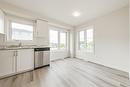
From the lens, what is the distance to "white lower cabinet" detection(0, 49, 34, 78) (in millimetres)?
2336

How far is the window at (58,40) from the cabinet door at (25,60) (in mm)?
1845

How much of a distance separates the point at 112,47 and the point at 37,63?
3272 millimetres

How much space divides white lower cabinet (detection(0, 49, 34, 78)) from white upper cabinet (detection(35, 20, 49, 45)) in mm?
892

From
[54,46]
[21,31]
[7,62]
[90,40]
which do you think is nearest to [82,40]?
[90,40]

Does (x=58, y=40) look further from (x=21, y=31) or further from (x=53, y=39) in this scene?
(x=21, y=31)

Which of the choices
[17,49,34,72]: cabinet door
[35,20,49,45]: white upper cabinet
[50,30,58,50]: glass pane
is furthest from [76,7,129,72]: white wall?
[17,49,34,72]: cabinet door

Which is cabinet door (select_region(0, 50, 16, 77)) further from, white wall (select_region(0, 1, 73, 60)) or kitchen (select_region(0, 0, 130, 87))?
white wall (select_region(0, 1, 73, 60))

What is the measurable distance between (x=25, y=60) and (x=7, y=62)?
1.82 ft

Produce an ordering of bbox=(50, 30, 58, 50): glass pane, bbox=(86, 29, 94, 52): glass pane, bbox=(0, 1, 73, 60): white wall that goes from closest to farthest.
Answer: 1. bbox=(0, 1, 73, 60): white wall
2. bbox=(86, 29, 94, 52): glass pane
3. bbox=(50, 30, 58, 50): glass pane

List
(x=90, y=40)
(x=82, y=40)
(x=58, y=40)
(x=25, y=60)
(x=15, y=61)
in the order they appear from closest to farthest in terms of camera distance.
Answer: (x=15, y=61)
(x=25, y=60)
(x=90, y=40)
(x=58, y=40)
(x=82, y=40)

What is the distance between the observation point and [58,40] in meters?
5.19

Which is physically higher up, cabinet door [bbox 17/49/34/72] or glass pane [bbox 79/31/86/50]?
glass pane [bbox 79/31/86/50]

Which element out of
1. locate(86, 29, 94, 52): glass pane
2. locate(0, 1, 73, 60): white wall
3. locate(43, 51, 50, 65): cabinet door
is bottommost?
locate(43, 51, 50, 65): cabinet door

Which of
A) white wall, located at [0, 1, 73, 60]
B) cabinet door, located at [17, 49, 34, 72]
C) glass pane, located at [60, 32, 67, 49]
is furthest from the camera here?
glass pane, located at [60, 32, 67, 49]
